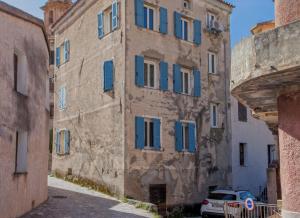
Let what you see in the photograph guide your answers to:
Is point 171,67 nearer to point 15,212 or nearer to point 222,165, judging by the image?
point 222,165

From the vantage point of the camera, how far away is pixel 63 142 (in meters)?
26.8

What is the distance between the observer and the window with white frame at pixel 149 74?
69.5ft

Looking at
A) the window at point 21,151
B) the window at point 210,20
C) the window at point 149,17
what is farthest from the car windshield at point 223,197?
the window at point 210,20

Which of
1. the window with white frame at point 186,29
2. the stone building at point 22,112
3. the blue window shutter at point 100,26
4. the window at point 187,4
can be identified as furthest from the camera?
the window at point 187,4

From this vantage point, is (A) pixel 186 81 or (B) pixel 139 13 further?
(A) pixel 186 81

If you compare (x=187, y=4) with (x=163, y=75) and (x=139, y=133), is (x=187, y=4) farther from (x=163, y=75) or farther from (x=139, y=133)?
(x=139, y=133)

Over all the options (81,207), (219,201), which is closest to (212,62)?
(219,201)

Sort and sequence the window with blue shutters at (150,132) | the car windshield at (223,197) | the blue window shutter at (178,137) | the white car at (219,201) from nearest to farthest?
the white car at (219,201) → the car windshield at (223,197) → the window with blue shutters at (150,132) → the blue window shutter at (178,137)

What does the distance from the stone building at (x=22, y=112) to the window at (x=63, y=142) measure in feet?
22.9

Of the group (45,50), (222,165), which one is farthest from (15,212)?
(222,165)

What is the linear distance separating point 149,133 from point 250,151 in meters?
9.58

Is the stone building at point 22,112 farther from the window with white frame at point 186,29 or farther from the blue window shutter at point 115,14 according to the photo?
the window with white frame at point 186,29

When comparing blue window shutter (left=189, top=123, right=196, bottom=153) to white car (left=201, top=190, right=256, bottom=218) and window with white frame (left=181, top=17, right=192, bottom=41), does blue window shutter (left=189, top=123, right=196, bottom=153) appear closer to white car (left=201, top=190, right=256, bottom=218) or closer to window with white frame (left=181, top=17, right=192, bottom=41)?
white car (left=201, top=190, right=256, bottom=218)

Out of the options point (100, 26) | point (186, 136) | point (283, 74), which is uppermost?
point (100, 26)
